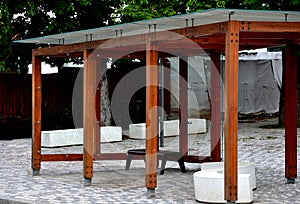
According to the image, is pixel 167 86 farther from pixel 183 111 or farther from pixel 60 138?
pixel 183 111

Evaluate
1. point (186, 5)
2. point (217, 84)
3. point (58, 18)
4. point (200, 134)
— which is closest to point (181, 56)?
point (217, 84)

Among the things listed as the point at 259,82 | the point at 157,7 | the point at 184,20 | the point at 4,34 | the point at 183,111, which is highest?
the point at 157,7

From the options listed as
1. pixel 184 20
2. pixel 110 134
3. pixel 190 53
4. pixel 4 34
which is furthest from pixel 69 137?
pixel 184 20

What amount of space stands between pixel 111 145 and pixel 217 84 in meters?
7.65

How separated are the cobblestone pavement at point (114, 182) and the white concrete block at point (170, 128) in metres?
3.87

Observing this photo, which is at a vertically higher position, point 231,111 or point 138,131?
point 231,111

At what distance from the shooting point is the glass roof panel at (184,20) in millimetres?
9430

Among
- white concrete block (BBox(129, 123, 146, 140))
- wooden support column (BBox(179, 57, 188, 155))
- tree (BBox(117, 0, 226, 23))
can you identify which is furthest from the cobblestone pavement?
tree (BBox(117, 0, 226, 23))

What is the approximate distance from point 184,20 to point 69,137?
37.9 ft

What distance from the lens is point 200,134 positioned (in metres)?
25.1

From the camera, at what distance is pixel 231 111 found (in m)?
9.44

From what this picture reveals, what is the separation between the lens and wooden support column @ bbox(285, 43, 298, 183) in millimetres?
12312

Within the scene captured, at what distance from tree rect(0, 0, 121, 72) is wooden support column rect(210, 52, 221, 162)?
8495mm

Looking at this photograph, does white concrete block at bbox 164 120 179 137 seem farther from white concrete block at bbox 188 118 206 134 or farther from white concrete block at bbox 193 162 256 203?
white concrete block at bbox 193 162 256 203
